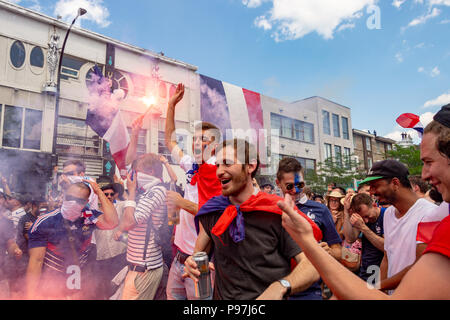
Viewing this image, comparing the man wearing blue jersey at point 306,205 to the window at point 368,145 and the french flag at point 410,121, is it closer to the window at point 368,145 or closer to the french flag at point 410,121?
the french flag at point 410,121

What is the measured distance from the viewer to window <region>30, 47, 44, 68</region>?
4577 mm

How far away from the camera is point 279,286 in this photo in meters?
1.46

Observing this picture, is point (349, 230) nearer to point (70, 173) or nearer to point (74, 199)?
point (74, 199)

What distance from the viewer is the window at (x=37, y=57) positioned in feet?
15.0

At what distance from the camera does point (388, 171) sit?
8.04ft

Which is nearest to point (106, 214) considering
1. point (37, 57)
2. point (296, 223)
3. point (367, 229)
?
point (296, 223)

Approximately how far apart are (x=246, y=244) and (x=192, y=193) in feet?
4.49

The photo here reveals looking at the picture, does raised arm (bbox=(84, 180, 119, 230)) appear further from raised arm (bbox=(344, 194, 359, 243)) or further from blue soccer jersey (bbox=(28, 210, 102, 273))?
raised arm (bbox=(344, 194, 359, 243))

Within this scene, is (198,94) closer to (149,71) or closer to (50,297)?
(149,71)

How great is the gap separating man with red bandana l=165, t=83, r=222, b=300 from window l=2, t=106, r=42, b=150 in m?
2.51

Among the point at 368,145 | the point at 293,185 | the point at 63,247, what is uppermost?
the point at 368,145

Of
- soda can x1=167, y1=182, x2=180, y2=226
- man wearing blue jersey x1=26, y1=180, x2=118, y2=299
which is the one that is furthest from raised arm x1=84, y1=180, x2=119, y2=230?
soda can x1=167, y1=182, x2=180, y2=226

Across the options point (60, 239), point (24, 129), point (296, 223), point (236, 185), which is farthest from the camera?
point (24, 129)

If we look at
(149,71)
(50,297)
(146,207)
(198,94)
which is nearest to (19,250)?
(50,297)
